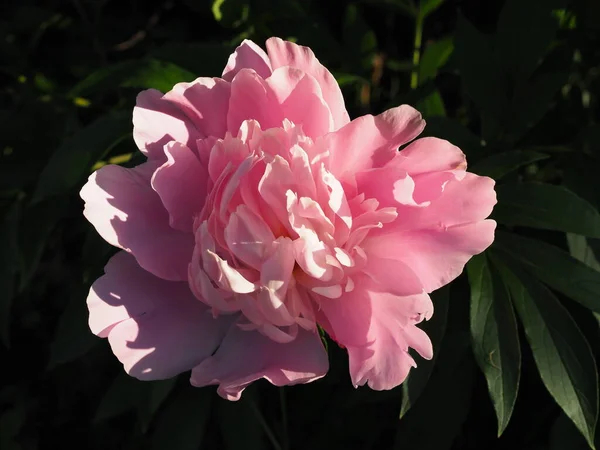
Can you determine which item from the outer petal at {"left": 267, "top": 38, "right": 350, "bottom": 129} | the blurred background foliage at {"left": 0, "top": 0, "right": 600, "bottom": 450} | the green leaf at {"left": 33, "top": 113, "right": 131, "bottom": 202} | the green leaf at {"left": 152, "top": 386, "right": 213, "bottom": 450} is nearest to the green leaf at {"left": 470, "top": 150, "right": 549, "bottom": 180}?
the blurred background foliage at {"left": 0, "top": 0, "right": 600, "bottom": 450}

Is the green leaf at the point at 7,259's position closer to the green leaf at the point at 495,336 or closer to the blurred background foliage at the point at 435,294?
the blurred background foliage at the point at 435,294

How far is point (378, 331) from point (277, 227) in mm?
129

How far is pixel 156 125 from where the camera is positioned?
0.66 meters

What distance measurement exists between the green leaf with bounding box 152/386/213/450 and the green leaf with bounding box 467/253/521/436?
48 centimetres

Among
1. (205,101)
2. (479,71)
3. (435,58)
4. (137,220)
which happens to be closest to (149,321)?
(137,220)

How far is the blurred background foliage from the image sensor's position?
77cm

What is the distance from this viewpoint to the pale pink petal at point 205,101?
648 mm

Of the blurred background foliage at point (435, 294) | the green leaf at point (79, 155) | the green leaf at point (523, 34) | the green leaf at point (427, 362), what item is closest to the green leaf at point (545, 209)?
the blurred background foliage at point (435, 294)

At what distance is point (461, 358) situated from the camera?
97 centimetres

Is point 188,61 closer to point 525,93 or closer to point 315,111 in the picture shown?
point 315,111

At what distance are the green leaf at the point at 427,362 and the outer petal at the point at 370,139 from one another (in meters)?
0.22

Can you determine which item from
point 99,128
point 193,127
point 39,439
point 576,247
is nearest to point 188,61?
point 99,128

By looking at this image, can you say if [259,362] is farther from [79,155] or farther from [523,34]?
[523,34]

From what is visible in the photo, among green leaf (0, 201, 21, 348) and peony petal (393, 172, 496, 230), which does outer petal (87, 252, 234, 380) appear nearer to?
peony petal (393, 172, 496, 230)
